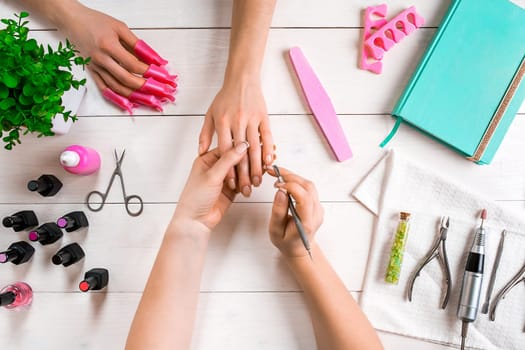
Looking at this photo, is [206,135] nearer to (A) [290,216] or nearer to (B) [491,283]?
(A) [290,216]

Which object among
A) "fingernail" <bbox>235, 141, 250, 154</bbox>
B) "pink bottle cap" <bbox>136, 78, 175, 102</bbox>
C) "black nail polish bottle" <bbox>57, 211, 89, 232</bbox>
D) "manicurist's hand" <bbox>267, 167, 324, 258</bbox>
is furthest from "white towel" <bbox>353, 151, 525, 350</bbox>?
"black nail polish bottle" <bbox>57, 211, 89, 232</bbox>

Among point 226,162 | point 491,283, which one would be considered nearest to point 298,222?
point 226,162

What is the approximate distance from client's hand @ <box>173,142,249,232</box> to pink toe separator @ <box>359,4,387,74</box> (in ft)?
0.93

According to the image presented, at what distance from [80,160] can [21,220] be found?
16 centimetres

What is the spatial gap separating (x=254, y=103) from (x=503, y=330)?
1.95 ft

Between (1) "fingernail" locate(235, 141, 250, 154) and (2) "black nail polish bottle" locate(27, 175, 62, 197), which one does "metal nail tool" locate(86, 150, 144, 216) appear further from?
(1) "fingernail" locate(235, 141, 250, 154)

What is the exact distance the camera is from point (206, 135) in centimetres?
72

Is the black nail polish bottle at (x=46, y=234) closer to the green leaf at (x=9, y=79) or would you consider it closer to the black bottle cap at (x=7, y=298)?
the black bottle cap at (x=7, y=298)

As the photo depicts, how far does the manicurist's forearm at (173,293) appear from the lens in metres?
0.65

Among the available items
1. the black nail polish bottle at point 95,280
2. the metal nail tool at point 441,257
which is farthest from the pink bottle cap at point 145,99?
the metal nail tool at point 441,257

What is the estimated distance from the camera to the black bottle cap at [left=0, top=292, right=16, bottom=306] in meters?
0.73

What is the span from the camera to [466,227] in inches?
30.5

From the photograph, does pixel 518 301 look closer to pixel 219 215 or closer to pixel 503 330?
pixel 503 330

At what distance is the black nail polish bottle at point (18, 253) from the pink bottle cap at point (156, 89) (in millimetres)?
349
